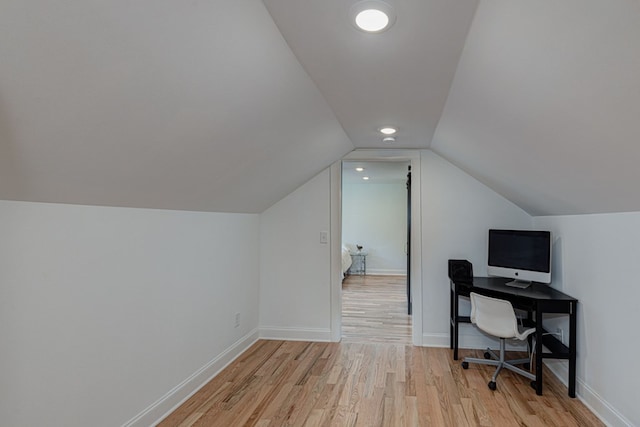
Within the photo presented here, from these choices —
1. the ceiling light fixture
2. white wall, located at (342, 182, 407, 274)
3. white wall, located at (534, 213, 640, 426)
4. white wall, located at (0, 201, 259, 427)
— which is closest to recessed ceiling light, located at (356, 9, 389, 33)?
the ceiling light fixture

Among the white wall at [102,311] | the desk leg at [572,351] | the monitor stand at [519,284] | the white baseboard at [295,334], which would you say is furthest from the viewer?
the white baseboard at [295,334]

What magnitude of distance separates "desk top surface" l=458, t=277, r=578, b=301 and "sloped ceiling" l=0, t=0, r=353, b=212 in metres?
2.13

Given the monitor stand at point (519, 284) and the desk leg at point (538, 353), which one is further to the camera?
the monitor stand at point (519, 284)

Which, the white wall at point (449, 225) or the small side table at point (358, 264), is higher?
the white wall at point (449, 225)

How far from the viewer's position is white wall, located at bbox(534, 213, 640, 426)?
6.77ft

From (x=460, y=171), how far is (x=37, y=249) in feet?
11.5

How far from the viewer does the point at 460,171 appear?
Result: 376 cm

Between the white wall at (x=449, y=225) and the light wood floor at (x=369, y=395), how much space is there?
0.37 metres

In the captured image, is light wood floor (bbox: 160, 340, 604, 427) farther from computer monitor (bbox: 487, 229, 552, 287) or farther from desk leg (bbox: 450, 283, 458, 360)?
computer monitor (bbox: 487, 229, 552, 287)

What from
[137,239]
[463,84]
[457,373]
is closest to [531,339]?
[457,373]

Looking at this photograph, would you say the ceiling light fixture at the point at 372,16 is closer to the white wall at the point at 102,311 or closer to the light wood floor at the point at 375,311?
the white wall at the point at 102,311

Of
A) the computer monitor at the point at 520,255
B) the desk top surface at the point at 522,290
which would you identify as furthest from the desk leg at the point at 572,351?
the computer monitor at the point at 520,255

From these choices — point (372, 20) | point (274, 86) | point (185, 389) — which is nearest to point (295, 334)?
point (185, 389)

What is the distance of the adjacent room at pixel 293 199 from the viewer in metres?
1.16
